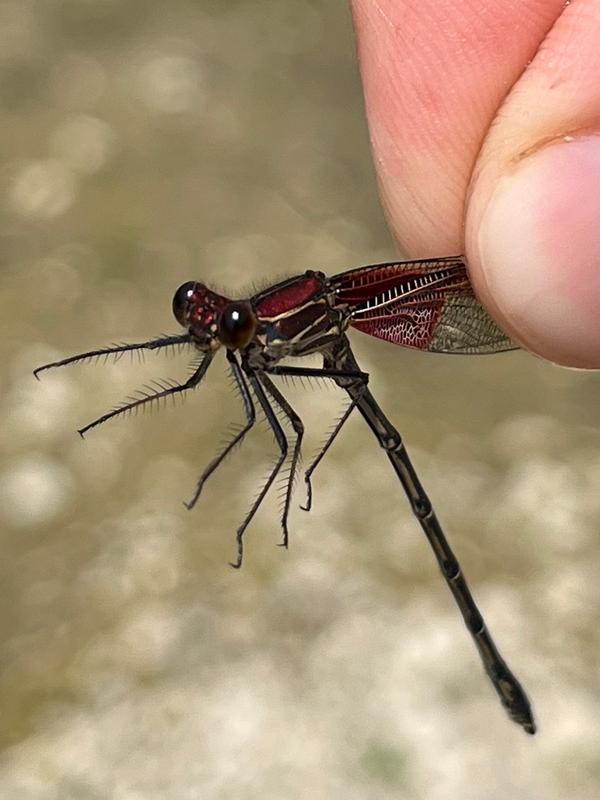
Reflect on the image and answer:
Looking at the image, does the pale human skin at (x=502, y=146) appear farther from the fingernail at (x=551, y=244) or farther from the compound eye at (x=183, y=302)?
the compound eye at (x=183, y=302)

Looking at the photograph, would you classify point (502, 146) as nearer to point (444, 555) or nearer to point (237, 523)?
point (444, 555)

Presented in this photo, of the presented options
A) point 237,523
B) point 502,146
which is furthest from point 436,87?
point 237,523

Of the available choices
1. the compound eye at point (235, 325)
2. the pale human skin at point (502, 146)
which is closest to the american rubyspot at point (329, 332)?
the compound eye at point (235, 325)

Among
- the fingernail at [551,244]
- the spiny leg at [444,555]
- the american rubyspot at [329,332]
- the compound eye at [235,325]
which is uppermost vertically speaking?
the fingernail at [551,244]

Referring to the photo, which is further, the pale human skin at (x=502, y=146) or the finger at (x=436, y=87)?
the finger at (x=436, y=87)

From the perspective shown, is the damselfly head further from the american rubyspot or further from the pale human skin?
the pale human skin

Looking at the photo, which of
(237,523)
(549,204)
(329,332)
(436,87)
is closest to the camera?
(549,204)

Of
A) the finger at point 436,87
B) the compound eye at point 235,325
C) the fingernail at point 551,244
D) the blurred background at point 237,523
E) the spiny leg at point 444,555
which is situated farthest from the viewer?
the blurred background at point 237,523

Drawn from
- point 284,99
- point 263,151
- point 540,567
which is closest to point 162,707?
point 540,567
